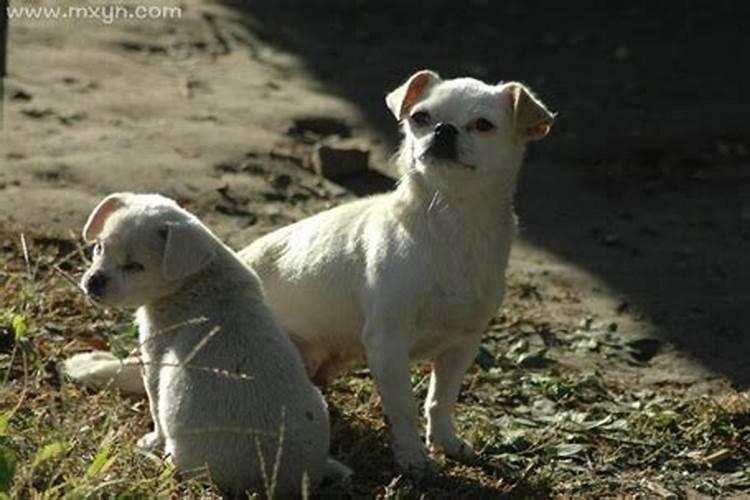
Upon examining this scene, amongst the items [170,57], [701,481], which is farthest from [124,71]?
[701,481]

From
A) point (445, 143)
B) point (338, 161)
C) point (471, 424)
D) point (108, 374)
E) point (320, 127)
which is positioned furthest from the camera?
point (320, 127)

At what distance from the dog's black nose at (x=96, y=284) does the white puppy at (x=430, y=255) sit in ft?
2.95

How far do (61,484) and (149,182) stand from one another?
12.7 ft

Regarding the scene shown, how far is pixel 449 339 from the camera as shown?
6.13m

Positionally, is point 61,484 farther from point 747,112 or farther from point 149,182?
point 747,112

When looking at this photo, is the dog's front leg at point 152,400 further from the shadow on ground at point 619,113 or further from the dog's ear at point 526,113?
the shadow on ground at point 619,113

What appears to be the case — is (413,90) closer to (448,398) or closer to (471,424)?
(448,398)

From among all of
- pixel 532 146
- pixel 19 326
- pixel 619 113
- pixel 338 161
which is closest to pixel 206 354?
pixel 19 326

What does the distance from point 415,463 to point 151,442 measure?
88 cm

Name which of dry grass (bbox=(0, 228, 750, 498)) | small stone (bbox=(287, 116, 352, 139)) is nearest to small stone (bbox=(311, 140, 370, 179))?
small stone (bbox=(287, 116, 352, 139))

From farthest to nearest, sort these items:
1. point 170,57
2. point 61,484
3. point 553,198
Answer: point 170,57 < point 553,198 < point 61,484

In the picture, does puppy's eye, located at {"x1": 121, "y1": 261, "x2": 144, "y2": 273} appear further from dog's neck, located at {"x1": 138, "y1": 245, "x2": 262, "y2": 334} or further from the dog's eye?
the dog's eye

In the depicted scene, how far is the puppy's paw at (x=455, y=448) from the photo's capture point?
20.4ft

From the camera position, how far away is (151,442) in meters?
5.84
